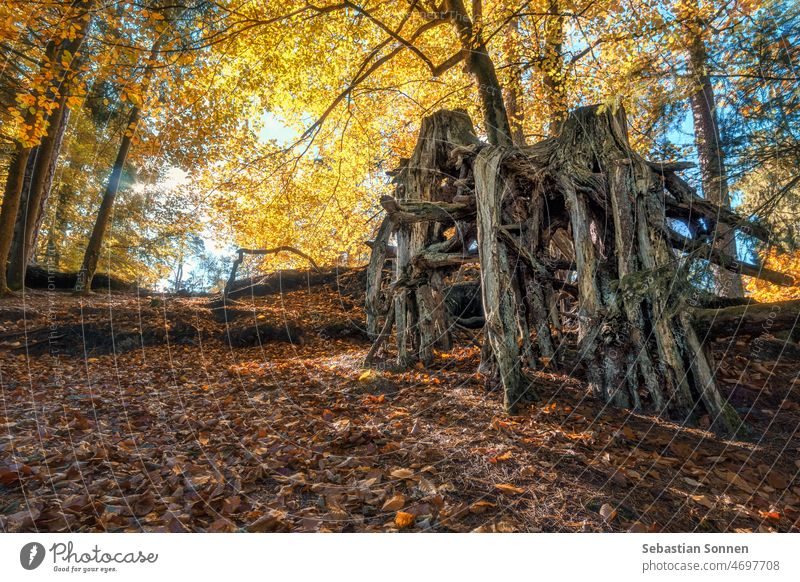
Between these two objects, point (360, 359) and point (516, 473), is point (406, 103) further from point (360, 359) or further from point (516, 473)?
point (516, 473)

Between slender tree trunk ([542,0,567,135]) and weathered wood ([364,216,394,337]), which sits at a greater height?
slender tree trunk ([542,0,567,135])

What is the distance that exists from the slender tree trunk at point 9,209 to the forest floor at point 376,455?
4295 millimetres

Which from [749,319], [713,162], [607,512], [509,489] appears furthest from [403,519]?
[713,162]

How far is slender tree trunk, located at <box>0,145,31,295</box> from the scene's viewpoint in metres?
8.12

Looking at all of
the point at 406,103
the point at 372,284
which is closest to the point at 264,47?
the point at 406,103

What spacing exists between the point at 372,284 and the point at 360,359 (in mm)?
1300

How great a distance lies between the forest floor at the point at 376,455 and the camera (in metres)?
1.99

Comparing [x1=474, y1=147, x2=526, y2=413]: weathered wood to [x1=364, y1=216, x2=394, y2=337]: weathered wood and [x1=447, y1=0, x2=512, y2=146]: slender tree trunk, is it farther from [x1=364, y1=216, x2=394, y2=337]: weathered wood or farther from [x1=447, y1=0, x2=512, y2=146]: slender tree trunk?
[x1=447, y1=0, x2=512, y2=146]: slender tree trunk

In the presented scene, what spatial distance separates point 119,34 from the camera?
5539mm
